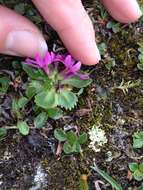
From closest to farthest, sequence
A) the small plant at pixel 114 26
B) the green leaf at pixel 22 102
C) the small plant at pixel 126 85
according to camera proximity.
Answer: the green leaf at pixel 22 102
the small plant at pixel 126 85
the small plant at pixel 114 26

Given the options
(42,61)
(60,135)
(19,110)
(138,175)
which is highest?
(42,61)

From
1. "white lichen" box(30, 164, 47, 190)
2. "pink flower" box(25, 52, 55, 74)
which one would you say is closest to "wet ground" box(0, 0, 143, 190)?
"white lichen" box(30, 164, 47, 190)

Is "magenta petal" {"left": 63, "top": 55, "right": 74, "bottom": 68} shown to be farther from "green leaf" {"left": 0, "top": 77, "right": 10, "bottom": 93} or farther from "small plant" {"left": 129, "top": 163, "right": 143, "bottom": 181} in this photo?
"small plant" {"left": 129, "top": 163, "right": 143, "bottom": 181}

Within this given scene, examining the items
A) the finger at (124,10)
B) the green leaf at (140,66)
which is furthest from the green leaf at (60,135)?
the finger at (124,10)

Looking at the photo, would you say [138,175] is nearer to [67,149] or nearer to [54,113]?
Answer: [67,149]

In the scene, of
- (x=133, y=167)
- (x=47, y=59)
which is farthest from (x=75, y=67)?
(x=133, y=167)

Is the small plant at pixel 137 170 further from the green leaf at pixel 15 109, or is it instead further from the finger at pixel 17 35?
the finger at pixel 17 35
